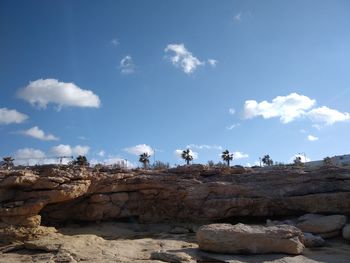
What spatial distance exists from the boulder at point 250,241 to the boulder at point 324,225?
358 centimetres

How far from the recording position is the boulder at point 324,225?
1805 cm

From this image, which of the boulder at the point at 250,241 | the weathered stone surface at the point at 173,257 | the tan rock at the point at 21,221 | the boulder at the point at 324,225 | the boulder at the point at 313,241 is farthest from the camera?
the boulder at the point at 324,225

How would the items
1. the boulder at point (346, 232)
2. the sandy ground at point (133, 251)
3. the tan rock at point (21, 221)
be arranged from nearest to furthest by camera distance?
the sandy ground at point (133, 251), the tan rock at point (21, 221), the boulder at point (346, 232)

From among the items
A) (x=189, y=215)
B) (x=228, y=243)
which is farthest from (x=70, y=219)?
(x=228, y=243)

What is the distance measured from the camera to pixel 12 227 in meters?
16.7

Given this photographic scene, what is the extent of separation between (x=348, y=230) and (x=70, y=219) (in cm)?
1359

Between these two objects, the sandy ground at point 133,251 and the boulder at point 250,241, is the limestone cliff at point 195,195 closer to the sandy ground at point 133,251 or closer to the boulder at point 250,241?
the sandy ground at point 133,251

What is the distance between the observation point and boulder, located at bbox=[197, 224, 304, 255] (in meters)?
14.7

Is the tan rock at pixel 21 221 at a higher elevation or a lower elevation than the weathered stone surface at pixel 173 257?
higher

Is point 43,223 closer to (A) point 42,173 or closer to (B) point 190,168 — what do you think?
(A) point 42,173

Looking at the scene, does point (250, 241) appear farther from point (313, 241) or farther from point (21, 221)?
Result: point (21, 221)

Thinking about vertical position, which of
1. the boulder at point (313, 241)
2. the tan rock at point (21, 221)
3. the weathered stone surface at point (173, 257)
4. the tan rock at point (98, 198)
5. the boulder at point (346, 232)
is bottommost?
the weathered stone surface at point (173, 257)

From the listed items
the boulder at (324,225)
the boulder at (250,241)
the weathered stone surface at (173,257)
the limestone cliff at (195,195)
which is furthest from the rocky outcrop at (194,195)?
the weathered stone surface at (173,257)

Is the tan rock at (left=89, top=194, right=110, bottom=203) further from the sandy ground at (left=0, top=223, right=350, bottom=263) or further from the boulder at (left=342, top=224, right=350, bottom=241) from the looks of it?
the boulder at (left=342, top=224, right=350, bottom=241)
